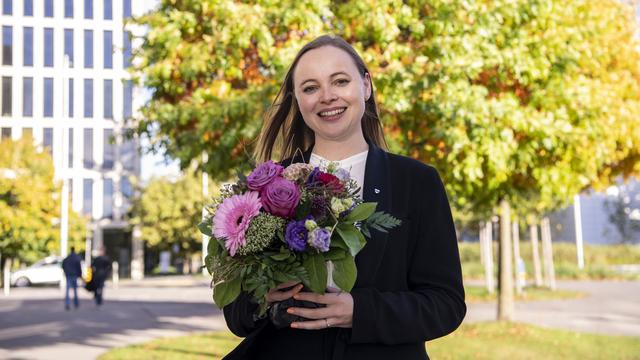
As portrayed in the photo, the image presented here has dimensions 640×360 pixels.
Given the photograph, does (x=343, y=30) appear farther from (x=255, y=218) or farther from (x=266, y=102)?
(x=255, y=218)

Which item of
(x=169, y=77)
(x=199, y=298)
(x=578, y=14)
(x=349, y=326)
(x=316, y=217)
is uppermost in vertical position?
(x=578, y=14)

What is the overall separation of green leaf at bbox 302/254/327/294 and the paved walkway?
9538 millimetres

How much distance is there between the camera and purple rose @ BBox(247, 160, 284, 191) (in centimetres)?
205

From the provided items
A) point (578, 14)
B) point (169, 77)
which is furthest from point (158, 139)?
point (578, 14)

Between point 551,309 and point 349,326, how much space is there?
18103 millimetres

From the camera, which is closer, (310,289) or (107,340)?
(310,289)

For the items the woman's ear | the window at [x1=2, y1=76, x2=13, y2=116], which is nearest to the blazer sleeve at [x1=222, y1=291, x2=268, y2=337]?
the woman's ear

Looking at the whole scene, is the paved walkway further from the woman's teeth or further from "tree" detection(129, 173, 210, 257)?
"tree" detection(129, 173, 210, 257)

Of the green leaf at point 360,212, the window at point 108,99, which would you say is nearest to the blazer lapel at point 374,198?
the green leaf at point 360,212

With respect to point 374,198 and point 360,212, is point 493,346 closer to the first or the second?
point 374,198

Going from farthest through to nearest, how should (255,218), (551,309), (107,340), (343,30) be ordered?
(551,309), (107,340), (343,30), (255,218)

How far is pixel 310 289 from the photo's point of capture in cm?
201

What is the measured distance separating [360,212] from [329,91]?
531 millimetres

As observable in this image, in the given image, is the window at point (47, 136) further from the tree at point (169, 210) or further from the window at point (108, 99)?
the tree at point (169, 210)
